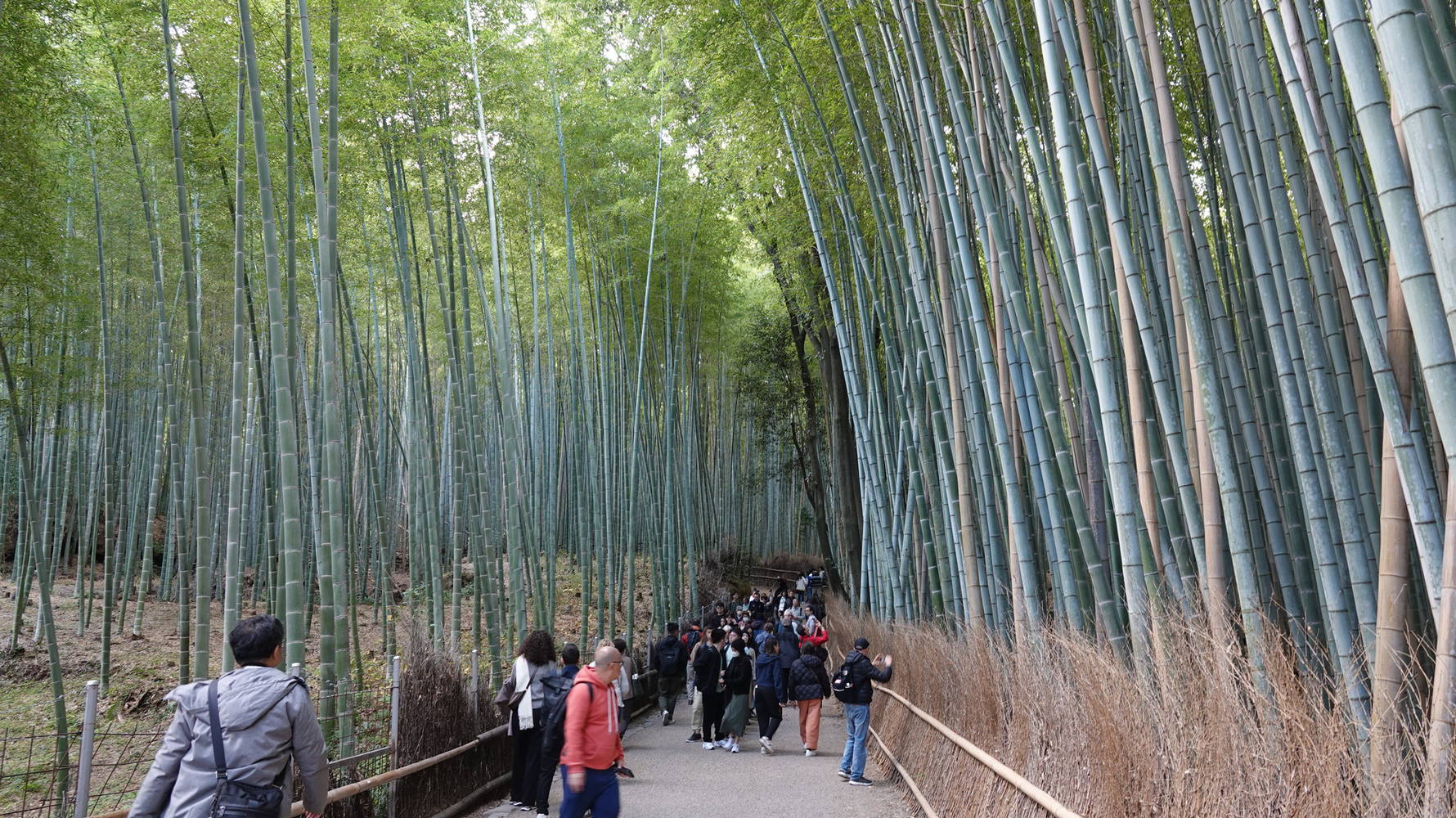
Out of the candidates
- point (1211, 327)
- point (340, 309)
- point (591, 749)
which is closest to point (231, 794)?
point (591, 749)

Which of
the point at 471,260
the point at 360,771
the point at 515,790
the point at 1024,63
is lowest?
the point at 515,790

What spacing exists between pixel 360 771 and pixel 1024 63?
12.8 feet

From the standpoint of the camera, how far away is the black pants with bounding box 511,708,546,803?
439cm

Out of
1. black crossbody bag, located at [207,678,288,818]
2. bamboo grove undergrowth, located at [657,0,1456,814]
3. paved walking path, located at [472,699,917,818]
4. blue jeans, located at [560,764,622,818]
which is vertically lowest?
paved walking path, located at [472,699,917,818]

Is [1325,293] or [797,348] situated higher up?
[797,348]

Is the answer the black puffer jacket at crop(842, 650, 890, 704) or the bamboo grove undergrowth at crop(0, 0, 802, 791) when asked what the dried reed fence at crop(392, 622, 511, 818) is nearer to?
the bamboo grove undergrowth at crop(0, 0, 802, 791)

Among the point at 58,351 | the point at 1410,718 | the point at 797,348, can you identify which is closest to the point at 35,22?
the point at 58,351

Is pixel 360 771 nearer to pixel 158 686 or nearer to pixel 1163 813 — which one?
pixel 1163 813

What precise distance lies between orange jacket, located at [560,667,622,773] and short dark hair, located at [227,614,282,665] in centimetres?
131

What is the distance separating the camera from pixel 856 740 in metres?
5.38

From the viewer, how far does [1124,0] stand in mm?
2592

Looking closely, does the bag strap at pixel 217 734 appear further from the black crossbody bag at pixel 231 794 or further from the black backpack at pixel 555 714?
the black backpack at pixel 555 714

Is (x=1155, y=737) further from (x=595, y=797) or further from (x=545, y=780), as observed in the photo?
(x=545, y=780)

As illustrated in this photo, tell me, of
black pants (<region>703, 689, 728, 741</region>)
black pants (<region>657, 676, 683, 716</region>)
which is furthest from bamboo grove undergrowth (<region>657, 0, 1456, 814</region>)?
black pants (<region>657, 676, 683, 716</region>)
